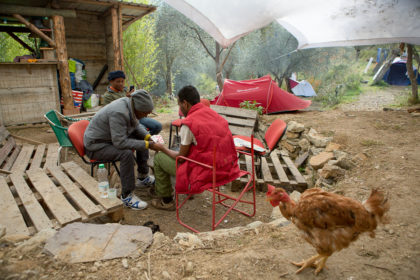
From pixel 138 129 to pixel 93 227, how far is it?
5.43ft

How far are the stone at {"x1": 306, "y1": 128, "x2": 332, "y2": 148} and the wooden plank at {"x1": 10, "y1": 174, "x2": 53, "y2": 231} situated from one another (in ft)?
15.3

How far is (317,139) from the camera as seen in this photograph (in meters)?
5.14

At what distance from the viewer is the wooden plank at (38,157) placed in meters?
4.34

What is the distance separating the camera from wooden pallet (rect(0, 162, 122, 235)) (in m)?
2.45

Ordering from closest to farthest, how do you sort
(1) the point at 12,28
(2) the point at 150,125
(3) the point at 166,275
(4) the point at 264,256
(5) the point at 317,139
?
(3) the point at 166,275, (4) the point at 264,256, (5) the point at 317,139, (2) the point at 150,125, (1) the point at 12,28

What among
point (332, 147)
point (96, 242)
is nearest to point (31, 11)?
point (96, 242)

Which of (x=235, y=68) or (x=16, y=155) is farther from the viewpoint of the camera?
(x=235, y=68)

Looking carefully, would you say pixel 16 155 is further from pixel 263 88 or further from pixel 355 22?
pixel 355 22

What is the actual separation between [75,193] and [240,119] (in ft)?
13.7

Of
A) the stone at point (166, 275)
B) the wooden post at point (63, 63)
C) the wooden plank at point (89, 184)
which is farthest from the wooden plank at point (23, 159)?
the stone at point (166, 275)

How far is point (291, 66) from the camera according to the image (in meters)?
16.8

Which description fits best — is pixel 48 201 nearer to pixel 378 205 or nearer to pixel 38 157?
pixel 38 157

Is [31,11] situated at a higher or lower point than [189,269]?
higher

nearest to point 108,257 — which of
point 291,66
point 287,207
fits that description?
point 287,207
